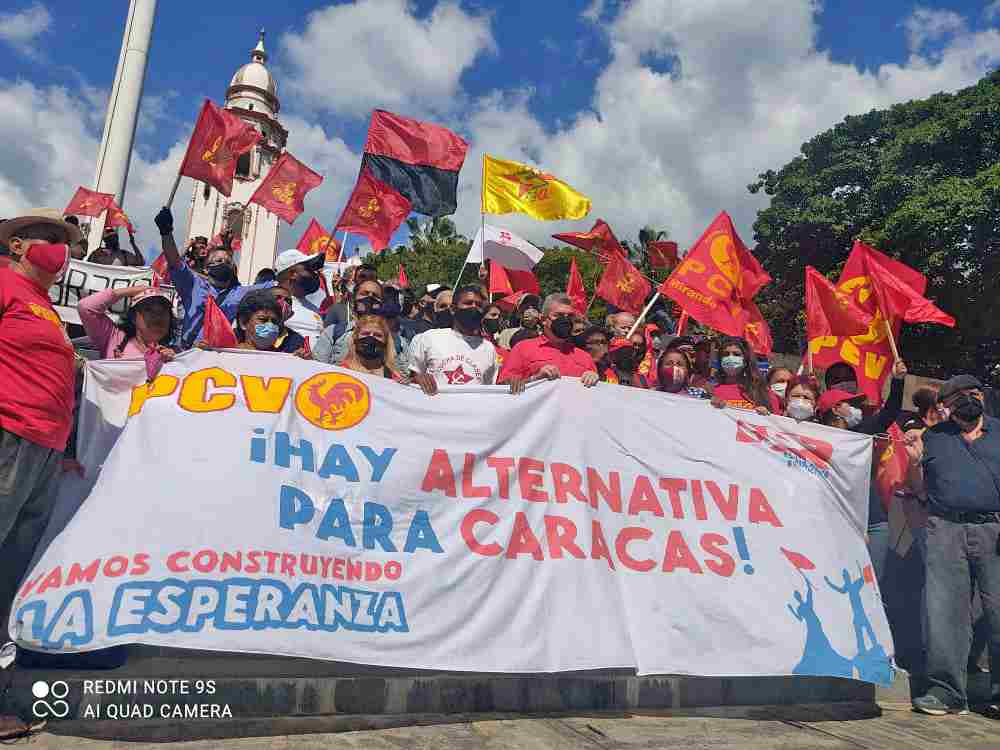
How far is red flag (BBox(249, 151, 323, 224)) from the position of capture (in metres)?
9.90

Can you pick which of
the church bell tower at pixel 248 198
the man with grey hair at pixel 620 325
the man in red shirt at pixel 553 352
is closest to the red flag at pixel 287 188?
the man with grey hair at pixel 620 325

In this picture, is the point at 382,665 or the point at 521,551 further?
the point at 521,551

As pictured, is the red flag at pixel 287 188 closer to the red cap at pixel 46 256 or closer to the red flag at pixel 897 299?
the red cap at pixel 46 256

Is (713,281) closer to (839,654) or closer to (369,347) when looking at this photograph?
(839,654)

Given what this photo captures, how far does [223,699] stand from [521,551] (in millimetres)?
1485

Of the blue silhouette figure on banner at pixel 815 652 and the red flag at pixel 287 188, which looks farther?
the red flag at pixel 287 188

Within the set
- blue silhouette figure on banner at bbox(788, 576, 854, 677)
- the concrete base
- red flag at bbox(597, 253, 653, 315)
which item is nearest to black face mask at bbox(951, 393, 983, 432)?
blue silhouette figure on banner at bbox(788, 576, 854, 677)

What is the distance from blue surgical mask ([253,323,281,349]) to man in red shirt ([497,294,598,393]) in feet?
4.77

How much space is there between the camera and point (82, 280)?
7535mm

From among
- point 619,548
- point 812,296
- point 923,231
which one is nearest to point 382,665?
point 619,548

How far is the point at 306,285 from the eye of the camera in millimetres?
6148

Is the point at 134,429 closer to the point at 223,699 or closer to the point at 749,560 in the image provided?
the point at 223,699

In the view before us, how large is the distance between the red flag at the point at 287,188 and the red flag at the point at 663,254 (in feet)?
16.8

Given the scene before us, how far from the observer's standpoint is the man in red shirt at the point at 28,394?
3.03 metres
